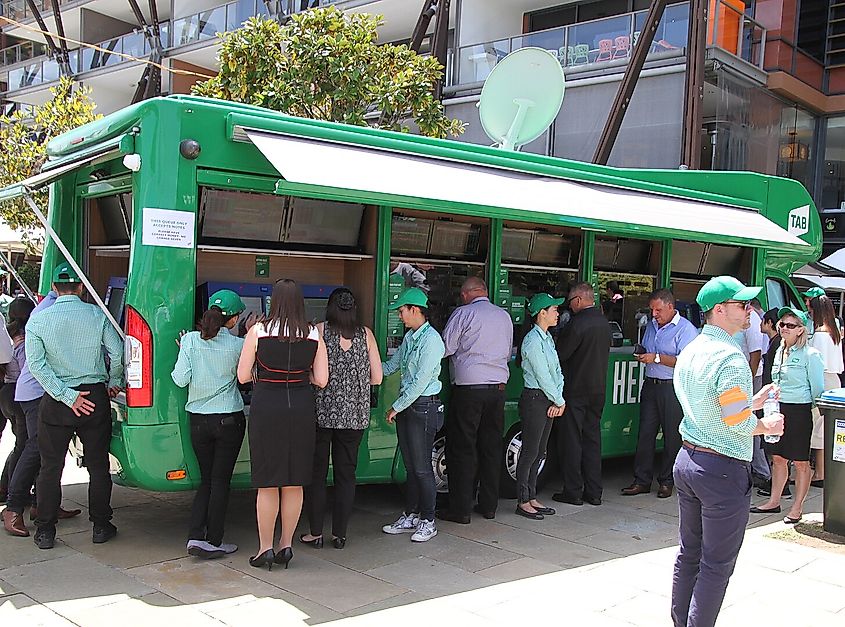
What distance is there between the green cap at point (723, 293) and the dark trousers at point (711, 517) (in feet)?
2.28

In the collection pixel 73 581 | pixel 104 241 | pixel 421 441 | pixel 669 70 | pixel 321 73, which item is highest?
pixel 669 70

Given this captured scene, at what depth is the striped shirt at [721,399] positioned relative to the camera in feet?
12.1

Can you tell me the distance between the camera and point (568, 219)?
5.88 meters

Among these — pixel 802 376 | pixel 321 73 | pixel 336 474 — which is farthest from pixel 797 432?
pixel 321 73

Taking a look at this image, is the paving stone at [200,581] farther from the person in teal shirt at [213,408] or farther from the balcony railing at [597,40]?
the balcony railing at [597,40]

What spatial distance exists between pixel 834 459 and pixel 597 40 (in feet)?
41.5

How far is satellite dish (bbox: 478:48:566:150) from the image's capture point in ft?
27.7

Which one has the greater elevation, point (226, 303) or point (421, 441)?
point (226, 303)

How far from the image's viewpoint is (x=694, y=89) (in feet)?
47.7

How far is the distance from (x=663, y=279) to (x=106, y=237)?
16.7ft

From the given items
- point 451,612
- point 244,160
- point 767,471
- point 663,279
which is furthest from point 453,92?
point 451,612

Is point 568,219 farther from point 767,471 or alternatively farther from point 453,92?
point 453,92

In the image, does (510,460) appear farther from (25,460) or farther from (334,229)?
(25,460)

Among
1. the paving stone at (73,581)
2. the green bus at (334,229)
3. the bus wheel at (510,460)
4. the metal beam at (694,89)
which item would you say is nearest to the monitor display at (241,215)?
the green bus at (334,229)
